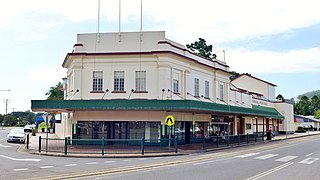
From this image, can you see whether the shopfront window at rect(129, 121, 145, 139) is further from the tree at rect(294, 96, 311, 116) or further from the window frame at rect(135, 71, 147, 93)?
the tree at rect(294, 96, 311, 116)

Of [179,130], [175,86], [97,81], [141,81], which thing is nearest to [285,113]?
[179,130]

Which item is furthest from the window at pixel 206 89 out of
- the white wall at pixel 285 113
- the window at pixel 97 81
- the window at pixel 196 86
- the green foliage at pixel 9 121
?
the green foliage at pixel 9 121

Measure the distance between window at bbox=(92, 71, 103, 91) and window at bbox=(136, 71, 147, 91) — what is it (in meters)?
3.06

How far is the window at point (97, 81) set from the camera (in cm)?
3294

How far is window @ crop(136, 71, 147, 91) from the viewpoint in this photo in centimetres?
3281

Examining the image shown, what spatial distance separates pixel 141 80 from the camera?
32844mm

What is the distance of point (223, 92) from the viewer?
43.7 m

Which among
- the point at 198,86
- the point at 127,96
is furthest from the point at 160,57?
the point at 198,86

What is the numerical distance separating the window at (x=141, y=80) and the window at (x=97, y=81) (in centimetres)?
306

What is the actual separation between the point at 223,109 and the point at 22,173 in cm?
2298

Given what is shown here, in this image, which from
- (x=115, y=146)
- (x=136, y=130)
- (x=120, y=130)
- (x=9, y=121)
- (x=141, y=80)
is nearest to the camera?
(x=115, y=146)

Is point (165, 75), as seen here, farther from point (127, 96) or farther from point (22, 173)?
point (22, 173)

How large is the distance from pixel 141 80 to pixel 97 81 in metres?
3.74

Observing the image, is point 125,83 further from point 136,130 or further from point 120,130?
point 136,130
